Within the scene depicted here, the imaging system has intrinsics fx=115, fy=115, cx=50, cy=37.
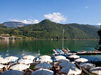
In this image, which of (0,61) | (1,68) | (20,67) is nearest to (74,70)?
(20,67)

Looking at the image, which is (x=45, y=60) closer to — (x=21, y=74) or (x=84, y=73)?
(x=84, y=73)

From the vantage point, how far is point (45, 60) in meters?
24.0

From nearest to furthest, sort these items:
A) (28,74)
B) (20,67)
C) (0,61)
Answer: (28,74) → (20,67) → (0,61)

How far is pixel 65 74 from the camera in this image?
15594 millimetres

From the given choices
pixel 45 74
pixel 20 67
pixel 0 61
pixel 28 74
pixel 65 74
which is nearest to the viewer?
pixel 45 74

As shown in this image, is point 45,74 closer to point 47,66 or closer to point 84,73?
point 47,66

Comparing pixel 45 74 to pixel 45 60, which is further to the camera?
pixel 45 60

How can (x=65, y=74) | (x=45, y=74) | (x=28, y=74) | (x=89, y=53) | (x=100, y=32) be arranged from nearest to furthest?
1. (x=45, y=74)
2. (x=28, y=74)
3. (x=65, y=74)
4. (x=100, y=32)
5. (x=89, y=53)

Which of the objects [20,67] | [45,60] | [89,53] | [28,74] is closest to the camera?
[28,74]

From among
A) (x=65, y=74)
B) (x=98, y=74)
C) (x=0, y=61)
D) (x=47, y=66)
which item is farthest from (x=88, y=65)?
(x=0, y=61)

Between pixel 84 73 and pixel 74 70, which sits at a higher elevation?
pixel 74 70

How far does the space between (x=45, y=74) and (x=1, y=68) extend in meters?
10.4

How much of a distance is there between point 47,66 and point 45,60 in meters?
5.99

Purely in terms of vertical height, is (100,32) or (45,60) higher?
(100,32)
